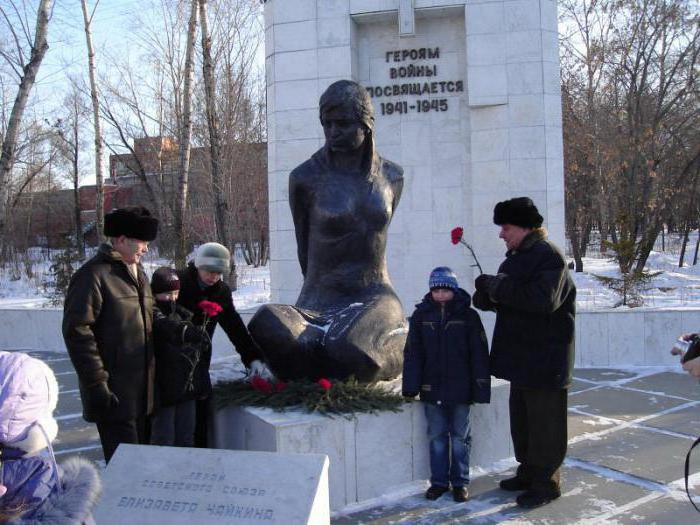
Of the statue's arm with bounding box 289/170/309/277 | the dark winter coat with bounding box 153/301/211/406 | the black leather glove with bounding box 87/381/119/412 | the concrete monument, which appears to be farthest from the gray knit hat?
the concrete monument

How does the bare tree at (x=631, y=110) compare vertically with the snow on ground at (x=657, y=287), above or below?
above

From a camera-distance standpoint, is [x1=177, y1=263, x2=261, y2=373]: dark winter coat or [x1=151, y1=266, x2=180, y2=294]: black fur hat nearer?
[x1=151, y1=266, x2=180, y2=294]: black fur hat

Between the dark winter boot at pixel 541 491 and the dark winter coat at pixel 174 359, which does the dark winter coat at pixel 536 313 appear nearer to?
the dark winter boot at pixel 541 491

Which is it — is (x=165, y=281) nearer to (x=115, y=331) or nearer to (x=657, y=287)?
(x=115, y=331)

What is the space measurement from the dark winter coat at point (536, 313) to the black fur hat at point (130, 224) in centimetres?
195

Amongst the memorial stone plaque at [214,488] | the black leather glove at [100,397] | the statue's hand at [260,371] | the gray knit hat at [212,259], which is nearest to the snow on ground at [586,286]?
the statue's hand at [260,371]

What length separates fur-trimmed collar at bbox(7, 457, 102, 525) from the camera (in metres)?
1.76

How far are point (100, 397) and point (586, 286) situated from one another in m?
14.6

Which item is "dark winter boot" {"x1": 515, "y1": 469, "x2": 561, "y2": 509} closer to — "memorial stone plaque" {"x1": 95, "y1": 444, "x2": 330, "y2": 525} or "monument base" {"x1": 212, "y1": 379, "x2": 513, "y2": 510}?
"monument base" {"x1": 212, "y1": 379, "x2": 513, "y2": 510}

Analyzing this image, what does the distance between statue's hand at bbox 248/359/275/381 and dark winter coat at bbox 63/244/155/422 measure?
0.86 metres

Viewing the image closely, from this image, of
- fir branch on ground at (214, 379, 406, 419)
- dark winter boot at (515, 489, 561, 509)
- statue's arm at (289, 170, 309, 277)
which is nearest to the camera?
dark winter boot at (515, 489, 561, 509)

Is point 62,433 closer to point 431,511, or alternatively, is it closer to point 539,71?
point 431,511

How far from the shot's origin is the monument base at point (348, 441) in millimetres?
3762

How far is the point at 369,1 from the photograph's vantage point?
9.66 meters
